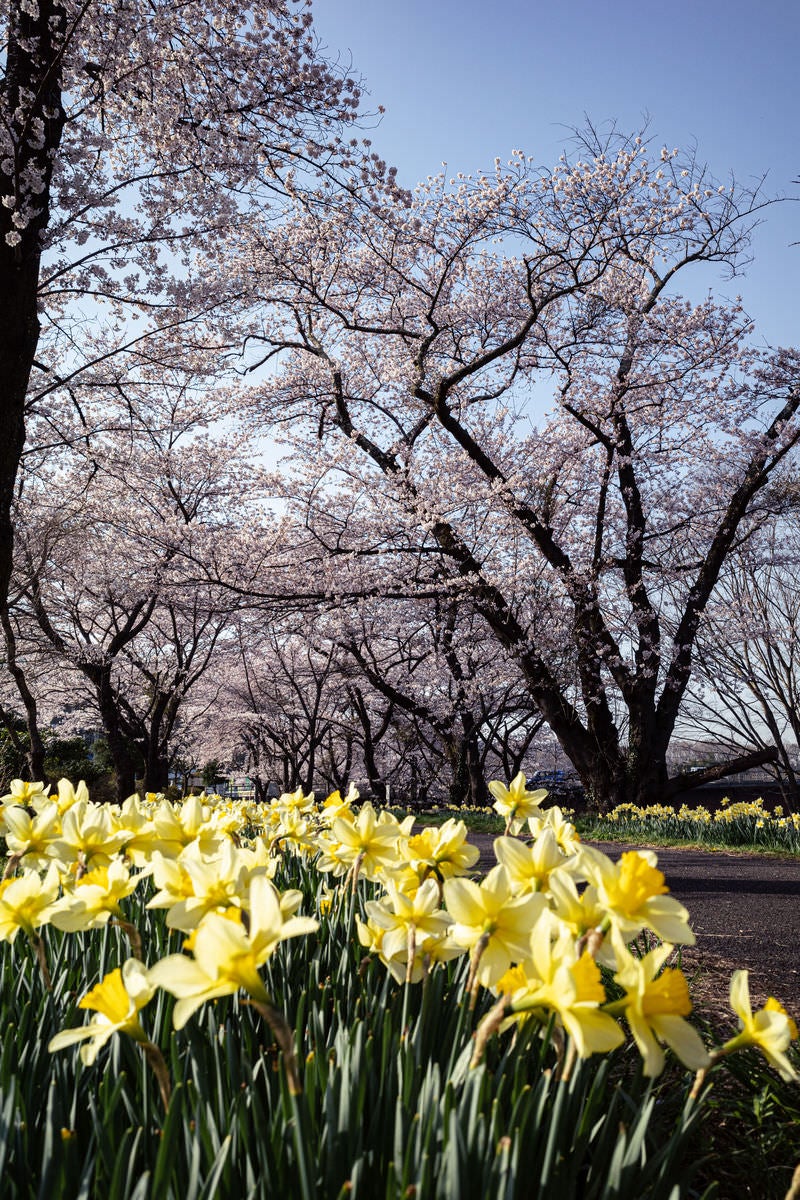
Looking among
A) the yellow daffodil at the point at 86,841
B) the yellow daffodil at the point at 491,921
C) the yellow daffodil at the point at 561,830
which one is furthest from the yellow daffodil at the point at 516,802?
the yellow daffodil at the point at 86,841

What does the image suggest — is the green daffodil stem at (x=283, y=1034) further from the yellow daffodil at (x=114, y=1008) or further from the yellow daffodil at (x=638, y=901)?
the yellow daffodil at (x=638, y=901)

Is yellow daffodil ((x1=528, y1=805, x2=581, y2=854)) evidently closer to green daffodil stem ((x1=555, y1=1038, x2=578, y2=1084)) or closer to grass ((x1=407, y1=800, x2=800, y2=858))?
green daffodil stem ((x1=555, y1=1038, x2=578, y2=1084))

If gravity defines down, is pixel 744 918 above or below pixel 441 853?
below

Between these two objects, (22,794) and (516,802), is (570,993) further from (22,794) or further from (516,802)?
(22,794)

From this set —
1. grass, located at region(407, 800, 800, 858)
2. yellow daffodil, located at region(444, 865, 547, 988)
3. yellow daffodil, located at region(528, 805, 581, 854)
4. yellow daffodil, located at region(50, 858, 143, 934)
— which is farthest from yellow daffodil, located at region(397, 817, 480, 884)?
grass, located at region(407, 800, 800, 858)

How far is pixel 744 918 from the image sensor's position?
421 cm

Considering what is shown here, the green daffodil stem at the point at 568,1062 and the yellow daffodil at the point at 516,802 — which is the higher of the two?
the yellow daffodil at the point at 516,802

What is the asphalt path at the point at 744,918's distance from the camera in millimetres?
3006

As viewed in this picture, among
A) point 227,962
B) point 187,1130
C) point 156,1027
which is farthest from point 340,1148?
point 156,1027

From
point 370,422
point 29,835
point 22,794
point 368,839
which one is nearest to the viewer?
point 368,839

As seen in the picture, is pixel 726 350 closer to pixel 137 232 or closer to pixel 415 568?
pixel 415 568

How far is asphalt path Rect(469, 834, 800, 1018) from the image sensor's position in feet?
9.86

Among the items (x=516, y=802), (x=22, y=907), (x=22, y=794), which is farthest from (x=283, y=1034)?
(x=22, y=794)

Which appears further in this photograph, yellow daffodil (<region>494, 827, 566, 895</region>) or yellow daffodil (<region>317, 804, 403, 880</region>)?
yellow daffodil (<region>317, 804, 403, 880</region>)
